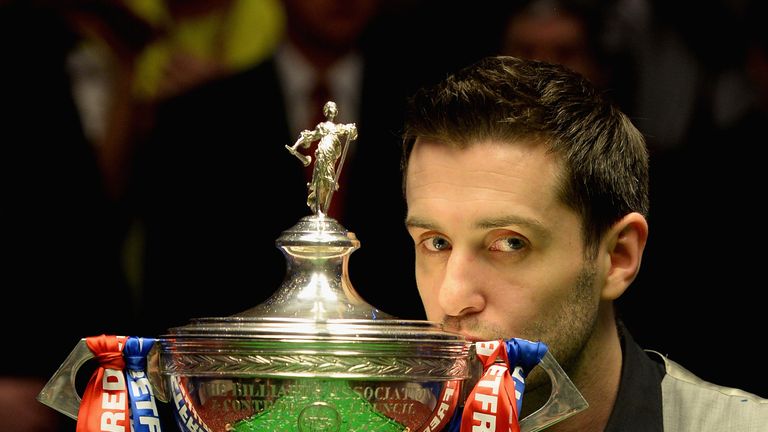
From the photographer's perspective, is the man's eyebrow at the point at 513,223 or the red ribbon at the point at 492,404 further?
the man's eyebrow at the point at 513,223

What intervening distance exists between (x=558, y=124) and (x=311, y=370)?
24.4 inches

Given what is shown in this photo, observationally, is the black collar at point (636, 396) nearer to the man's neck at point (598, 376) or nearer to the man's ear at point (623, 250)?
the man's neck at point (598, 376)

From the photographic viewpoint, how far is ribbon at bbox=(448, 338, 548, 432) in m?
1.31

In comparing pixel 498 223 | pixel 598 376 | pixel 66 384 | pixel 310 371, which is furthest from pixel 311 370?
pixel 598 376

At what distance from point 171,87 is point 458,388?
1.41m

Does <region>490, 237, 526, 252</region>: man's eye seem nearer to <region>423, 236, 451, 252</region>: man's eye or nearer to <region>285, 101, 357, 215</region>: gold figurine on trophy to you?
<region>423, 236, 451, 252</region>: man's eye

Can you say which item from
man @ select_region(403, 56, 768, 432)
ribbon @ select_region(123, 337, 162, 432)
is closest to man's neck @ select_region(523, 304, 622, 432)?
man @ select_region(403, 56, 768, 432)

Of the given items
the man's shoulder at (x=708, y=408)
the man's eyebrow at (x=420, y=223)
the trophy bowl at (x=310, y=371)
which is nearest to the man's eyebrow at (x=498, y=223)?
the man's eyebrow at (x=420, y=223)

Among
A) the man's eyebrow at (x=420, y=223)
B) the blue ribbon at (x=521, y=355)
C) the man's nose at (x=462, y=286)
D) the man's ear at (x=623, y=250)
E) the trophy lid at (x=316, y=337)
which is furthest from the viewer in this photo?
the man's ear at (x=623, y=250)

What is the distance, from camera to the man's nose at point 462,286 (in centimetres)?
152

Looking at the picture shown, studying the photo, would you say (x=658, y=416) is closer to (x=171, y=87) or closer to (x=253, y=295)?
(x=253, y=295)

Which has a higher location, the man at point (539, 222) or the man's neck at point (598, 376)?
the man at point (539, 222)

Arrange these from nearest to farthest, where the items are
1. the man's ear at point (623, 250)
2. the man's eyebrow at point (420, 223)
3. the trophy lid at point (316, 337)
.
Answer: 1. the trophy lid at point (316, 337)
2. the man's eyebrow at point (420, 223)
3. the man's ear at point (623, 250)

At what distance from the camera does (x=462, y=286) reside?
1.53 metres
